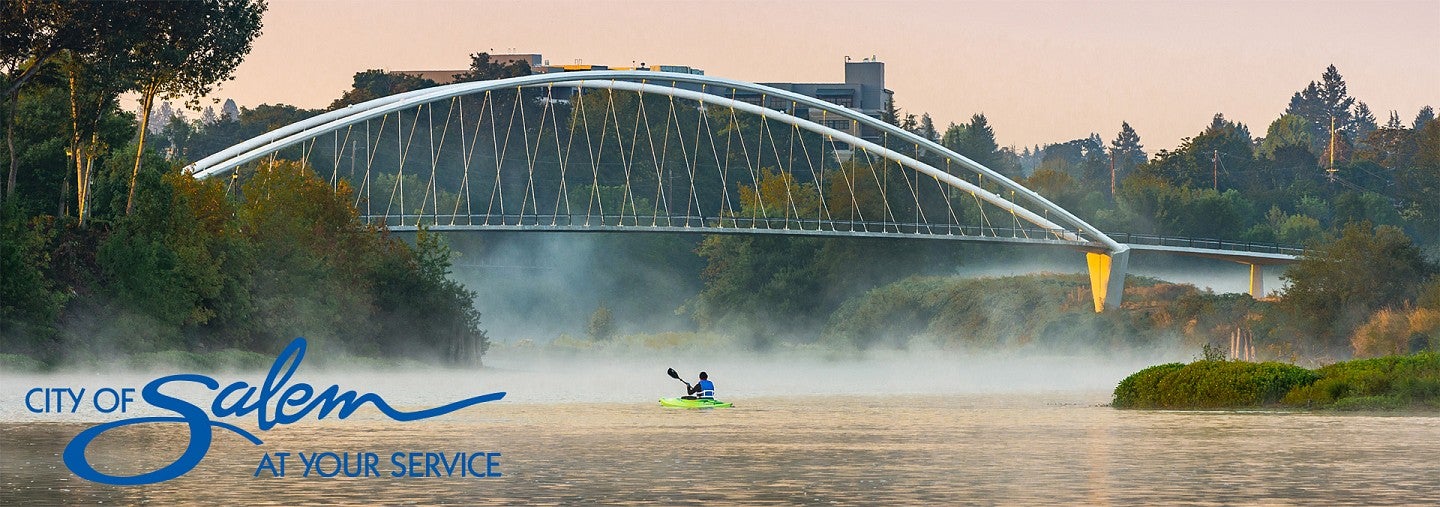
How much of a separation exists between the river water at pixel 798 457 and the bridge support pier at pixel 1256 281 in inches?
2986

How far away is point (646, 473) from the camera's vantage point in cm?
2739

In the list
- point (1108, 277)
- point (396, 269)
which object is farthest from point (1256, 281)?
point (396, 269)

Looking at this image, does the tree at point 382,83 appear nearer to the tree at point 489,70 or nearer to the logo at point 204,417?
the tree at point 489,70

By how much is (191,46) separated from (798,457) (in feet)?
138

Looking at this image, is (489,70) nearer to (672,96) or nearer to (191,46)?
(672,96)

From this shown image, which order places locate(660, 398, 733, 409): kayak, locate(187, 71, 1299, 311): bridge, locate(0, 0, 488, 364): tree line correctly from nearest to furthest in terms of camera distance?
locate(660, 398, 733, 409): kayak < locate(0, 0, 488, 364): tree line < locate(187, 71, 1299, 311): bridge

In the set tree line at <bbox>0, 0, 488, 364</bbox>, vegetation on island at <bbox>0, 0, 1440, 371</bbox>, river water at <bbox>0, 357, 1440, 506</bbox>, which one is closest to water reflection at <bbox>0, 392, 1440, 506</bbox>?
river water at <bbox>0, 357, 1440, 506</bbox>

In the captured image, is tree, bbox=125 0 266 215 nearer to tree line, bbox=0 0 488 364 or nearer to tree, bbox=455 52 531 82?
tree line, bbox=0 0 488 364

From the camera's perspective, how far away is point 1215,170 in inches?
6880

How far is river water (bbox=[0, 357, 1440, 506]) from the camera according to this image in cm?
2448

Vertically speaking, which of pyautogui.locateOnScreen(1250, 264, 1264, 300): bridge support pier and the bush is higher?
pyautogui.locateOnScreen(1250, 264, 1264, 300): bridge support pier

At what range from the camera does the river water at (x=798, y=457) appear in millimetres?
24484

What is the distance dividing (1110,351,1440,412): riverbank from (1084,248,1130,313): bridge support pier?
209 feet

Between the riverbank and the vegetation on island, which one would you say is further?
the vegetation on island
